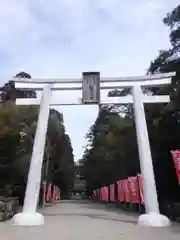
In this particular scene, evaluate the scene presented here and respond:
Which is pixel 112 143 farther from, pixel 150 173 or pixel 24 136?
pixel 150 173

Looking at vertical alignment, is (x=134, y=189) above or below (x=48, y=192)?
below

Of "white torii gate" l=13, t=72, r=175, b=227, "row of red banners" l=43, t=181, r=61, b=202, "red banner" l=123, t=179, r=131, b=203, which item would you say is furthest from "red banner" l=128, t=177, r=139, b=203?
"row of red banners" l=43, t=181, r=61, b=202

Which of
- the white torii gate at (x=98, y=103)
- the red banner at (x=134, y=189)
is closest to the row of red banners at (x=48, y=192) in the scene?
the red banner at (x=134, y=189)

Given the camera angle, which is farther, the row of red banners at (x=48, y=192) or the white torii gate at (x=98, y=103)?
the row of red banners at (x=48, y=192)

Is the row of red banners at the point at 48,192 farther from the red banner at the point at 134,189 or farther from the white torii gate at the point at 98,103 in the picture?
the white torii gate at the point at 98,103

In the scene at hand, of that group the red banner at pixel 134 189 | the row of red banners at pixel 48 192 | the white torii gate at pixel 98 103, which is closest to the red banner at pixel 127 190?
the red banner at pixel 134 189

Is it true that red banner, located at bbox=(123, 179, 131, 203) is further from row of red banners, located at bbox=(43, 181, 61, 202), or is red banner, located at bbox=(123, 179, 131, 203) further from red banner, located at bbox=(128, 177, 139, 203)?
row of red banners, located at bbox=(43, 181, 61, 202)

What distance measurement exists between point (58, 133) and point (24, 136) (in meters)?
11.8

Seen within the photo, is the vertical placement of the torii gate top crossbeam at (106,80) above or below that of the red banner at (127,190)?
above

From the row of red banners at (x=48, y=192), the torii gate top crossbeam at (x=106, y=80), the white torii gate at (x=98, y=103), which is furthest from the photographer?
the row of red banners at (x=48, y=192)

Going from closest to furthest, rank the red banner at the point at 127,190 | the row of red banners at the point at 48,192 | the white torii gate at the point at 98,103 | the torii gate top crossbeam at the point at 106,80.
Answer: the white torii gate at the point at 98,103, the torii gate top crossbeam at the point at 106,80, the red banner at the point at 127,190, the row of red banners at the point at 48,192

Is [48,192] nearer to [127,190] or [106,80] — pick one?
[127,190]

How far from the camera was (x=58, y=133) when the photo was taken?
41750 mm

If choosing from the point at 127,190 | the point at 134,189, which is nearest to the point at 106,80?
the point at 134,189
